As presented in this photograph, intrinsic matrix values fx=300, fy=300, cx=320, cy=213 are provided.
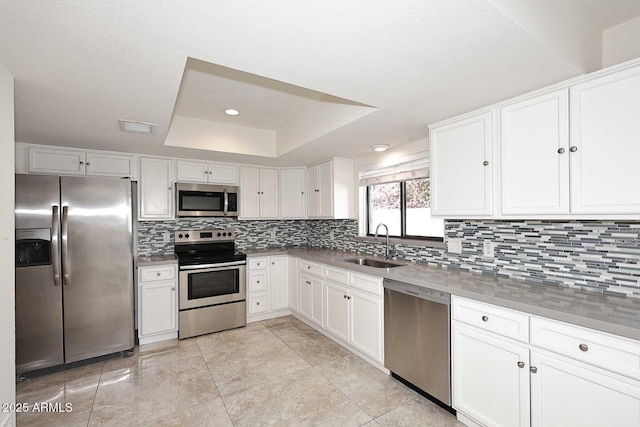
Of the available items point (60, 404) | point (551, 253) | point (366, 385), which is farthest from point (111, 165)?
point (551, 253)

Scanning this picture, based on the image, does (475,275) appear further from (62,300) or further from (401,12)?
(62,300)

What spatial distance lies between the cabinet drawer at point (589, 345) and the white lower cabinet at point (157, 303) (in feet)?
11.0

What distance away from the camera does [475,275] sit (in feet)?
7.88

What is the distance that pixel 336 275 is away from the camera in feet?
10.5

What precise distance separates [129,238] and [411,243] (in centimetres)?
286

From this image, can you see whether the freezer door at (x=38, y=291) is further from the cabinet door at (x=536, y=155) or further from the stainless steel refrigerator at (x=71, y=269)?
the cabinet door at (x=536, y=155)

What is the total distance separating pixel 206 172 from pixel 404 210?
2.53m

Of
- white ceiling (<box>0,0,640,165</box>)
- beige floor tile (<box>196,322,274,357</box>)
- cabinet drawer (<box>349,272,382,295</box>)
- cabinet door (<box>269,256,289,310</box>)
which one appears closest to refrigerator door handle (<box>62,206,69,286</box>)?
white ceiling (<box>0,0,640,165</box>)

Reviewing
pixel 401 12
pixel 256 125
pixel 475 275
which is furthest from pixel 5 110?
pixel 475 275

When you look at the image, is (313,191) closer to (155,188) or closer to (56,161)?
(155,188)

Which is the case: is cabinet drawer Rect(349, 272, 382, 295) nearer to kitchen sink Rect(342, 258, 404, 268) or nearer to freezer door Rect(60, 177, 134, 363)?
kitchen sink Rect(342, 258, 404, 268)

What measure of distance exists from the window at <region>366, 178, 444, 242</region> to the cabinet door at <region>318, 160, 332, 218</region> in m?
0.41

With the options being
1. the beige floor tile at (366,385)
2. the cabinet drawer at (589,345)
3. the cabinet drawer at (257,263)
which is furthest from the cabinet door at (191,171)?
the cabinet drawer at (589,345)

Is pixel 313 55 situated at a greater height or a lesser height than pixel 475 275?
greater
